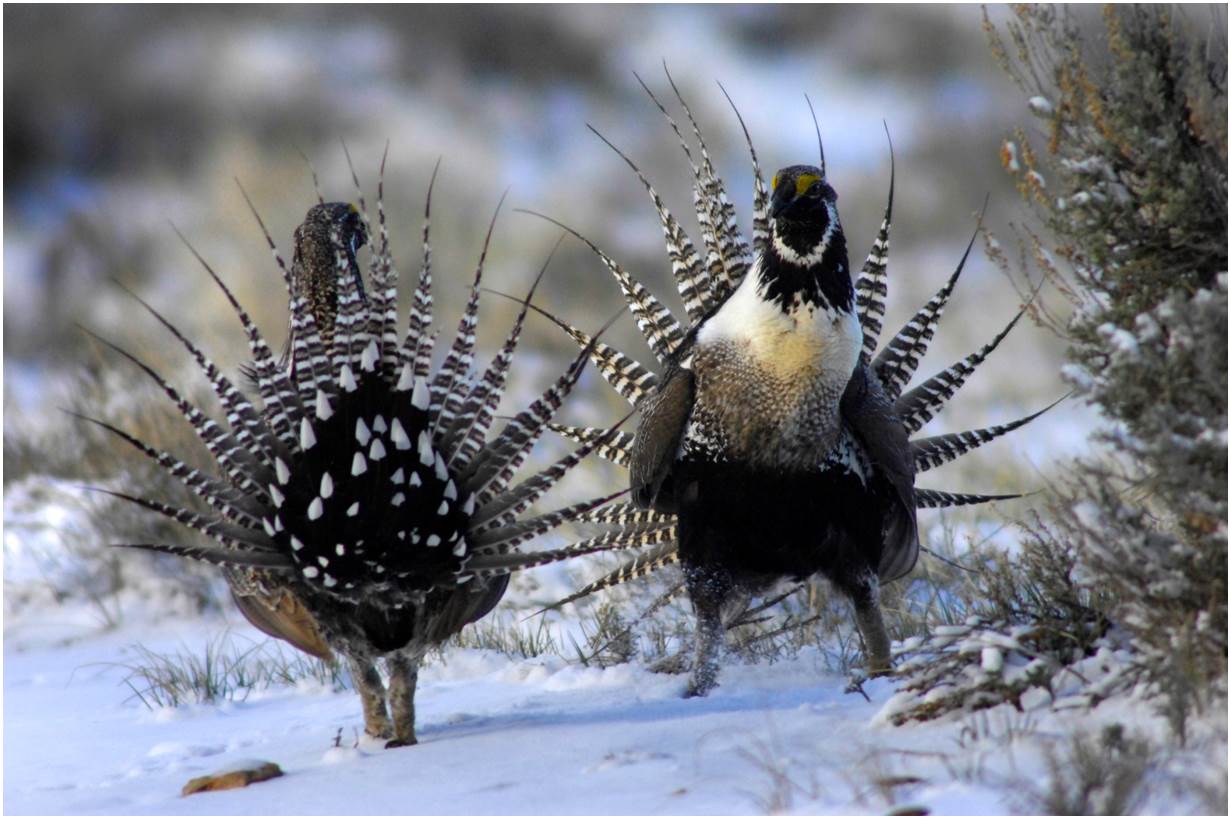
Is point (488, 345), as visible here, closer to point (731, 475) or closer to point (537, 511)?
point (537, 511)

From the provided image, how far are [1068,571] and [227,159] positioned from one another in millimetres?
→ 9481

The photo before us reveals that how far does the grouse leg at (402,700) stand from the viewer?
13.1 ft

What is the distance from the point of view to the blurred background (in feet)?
31.5

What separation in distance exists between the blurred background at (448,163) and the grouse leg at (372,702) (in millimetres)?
3746

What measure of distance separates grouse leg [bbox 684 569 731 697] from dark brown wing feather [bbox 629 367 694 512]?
30 cm

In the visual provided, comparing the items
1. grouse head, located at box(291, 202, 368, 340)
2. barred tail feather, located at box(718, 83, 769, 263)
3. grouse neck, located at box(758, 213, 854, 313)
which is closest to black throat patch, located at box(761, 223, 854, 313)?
grouse neck, located at box(758, 213, 854, 313)

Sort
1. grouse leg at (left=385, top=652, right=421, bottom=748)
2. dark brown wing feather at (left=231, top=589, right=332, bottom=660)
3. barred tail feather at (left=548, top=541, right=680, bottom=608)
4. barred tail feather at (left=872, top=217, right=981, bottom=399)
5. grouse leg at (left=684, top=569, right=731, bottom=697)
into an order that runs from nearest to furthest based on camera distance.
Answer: grouse leg at (left=385, top=652, right=421, bottom=748), dark brown wing feather at (left=231, top=589, right=332, bottom=660), grouse leg at (left=684, top=569, right=731, bottom=697), barred tail feather at (left=548, top=541, right=680, bottom=608), barred tail feather at (left=872, top=217, right=981, bottom=399)

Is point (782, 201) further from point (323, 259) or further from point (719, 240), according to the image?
point (323, 259)

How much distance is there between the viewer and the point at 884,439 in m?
4.26

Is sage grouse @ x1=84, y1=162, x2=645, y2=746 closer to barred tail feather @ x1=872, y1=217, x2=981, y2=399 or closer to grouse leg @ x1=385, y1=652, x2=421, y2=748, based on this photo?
grouse leg @ x1=385, y1=652, x2=421, y2=748

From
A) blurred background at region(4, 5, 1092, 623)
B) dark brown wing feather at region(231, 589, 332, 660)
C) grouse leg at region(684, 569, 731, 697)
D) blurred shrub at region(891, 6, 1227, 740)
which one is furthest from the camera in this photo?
blurred background at region(4, 5, 1092, 623)

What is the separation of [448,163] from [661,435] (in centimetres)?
1309

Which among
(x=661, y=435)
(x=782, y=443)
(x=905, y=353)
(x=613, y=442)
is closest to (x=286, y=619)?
(x=661, y=435)

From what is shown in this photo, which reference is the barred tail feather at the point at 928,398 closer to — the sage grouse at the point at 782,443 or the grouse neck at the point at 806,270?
the sage grouse at the point at 782,443
